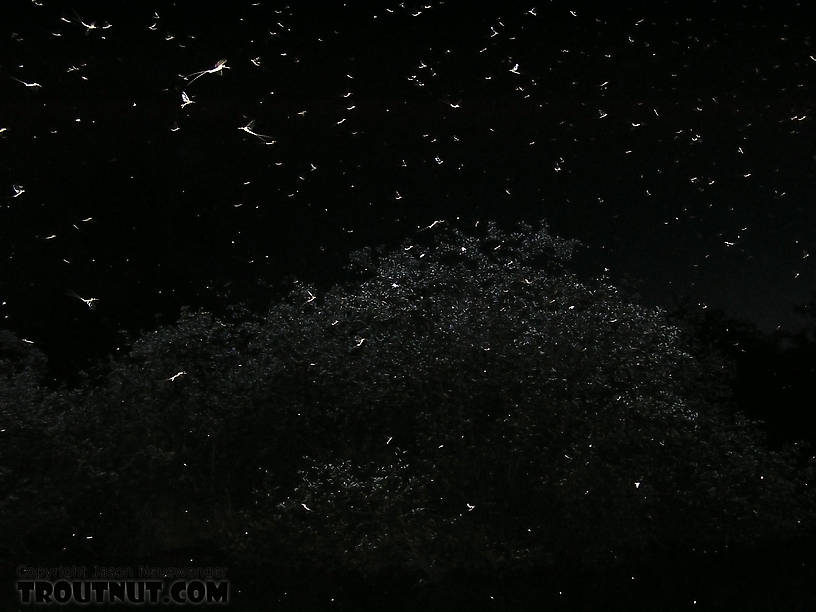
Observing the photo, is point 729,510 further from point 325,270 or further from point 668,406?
point 325,270

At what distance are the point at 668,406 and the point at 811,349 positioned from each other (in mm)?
8514

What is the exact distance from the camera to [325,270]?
21.7 metres

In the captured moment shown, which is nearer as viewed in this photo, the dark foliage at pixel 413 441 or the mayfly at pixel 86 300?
A: the dark foliage at pixel 413 441

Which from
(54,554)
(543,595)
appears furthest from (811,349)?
(54,554)

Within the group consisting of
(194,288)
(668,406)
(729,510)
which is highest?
(668,406)

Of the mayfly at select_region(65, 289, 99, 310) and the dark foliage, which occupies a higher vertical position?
the dark foliage

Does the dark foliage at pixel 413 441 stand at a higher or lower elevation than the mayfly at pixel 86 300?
higher

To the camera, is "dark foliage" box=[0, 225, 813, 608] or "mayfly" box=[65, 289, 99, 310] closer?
"dark foliage" box=[0, 225, 813, 608]

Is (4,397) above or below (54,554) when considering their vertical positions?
above

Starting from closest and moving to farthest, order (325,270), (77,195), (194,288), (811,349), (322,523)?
(322,523) < (325,270) < (811,349) < (194,288) < (77,195)

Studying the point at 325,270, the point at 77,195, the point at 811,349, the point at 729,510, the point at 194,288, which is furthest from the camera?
the point at 77,195

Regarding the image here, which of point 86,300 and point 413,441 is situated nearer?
point 413,441

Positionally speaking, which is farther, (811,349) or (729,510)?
(811,349)

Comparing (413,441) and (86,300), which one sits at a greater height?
(413,441)
